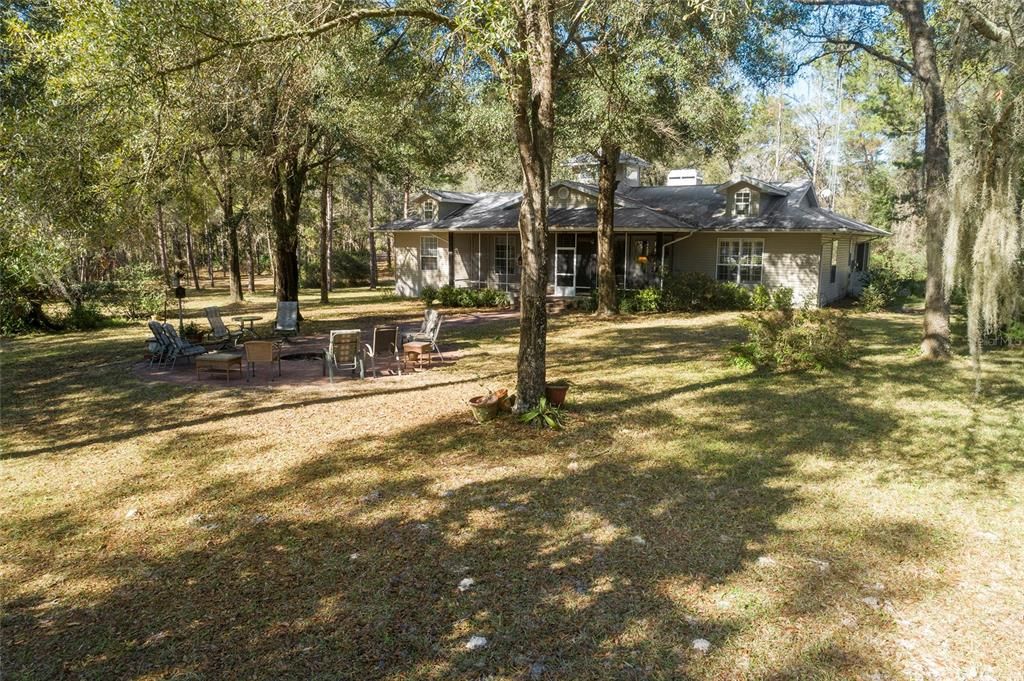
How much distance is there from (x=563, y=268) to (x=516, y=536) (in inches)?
825

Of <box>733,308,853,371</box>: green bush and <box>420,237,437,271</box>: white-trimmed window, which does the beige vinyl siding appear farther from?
<box>733,308,853,371</box>: green bush

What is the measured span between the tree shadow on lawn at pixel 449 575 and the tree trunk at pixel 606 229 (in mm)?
14090

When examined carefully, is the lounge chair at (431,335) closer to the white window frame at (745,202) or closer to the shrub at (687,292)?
Result: the shrub at (687,292)

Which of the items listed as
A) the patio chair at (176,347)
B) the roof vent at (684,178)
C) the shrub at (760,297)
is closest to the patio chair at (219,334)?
the patio chair at (176,347)

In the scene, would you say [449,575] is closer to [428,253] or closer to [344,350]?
[344,350]

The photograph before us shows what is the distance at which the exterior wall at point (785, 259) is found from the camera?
2230 cm

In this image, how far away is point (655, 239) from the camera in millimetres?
23891

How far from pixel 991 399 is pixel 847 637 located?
25.4 feet

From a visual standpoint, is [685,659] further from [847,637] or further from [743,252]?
[743,252]

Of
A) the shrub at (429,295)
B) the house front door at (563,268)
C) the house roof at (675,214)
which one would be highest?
the house roof at (675,214)

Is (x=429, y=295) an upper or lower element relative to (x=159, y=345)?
upper

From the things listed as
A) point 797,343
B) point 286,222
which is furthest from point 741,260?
point 286,222

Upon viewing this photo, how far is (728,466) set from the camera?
6.84 m

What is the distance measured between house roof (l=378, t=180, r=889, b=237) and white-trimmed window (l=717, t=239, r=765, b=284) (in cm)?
85
